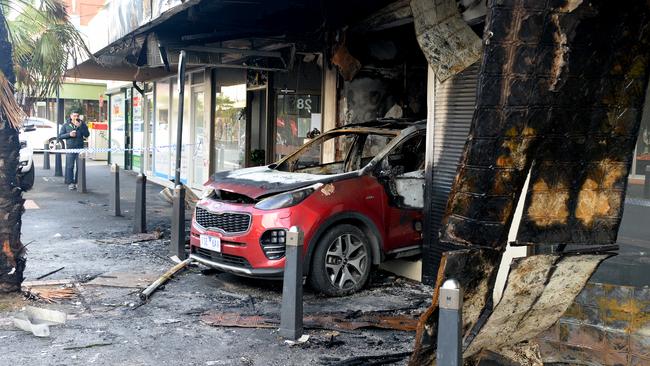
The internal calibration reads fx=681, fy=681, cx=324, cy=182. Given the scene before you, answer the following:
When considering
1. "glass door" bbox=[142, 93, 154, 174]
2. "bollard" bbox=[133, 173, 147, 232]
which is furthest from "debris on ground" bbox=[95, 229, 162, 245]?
"glass door" bbox=[142, 93, 154, 174]

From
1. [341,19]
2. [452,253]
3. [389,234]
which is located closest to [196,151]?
[341,19]

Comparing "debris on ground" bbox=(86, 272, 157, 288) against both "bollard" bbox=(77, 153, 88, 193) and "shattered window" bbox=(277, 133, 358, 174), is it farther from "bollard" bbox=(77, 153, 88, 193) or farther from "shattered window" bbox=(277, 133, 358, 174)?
"bollard" bbox=(77, 153, 88, 193)

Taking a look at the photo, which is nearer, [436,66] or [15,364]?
[15,364]

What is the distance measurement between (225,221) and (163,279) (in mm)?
1014

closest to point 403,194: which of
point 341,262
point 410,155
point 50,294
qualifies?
point 410,155

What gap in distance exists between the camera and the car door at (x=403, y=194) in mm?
7727

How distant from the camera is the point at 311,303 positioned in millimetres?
6961

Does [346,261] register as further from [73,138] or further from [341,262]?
[73,138]

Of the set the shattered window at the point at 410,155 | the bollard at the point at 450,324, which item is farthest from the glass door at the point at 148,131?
the bollard at the point at 450,324

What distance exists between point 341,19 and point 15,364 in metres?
6.89

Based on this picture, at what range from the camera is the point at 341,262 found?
23.9 ft

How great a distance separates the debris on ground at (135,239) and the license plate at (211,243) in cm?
299

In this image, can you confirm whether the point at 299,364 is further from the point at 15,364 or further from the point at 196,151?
the point at 196,151

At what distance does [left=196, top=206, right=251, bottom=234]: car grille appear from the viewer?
712cm
